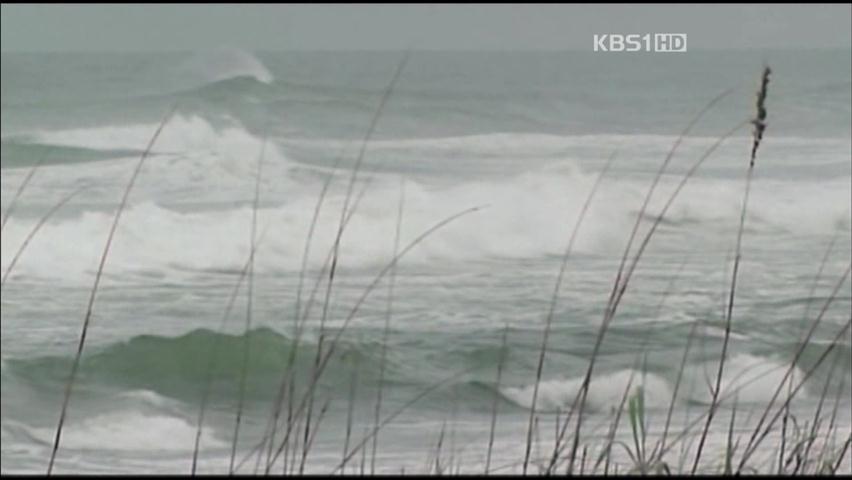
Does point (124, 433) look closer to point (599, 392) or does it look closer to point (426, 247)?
point (426, 247)

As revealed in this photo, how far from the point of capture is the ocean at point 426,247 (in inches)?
153

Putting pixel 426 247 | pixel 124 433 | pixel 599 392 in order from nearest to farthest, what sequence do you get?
pixel 599 392, pixel 124 433, pixel 426 247

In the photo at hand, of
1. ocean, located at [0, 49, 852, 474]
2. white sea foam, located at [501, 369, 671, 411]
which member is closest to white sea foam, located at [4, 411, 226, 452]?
ocean, located at [0, 49, 852, 474]

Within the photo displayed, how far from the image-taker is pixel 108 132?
543 cm

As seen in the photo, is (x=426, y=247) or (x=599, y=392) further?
(x=426, y=247)

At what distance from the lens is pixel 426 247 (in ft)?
16.2

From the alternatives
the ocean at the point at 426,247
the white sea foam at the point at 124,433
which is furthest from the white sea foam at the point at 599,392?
the white sea foam at the point at 124,433

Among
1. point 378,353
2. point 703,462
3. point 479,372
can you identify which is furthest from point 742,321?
point 703,462

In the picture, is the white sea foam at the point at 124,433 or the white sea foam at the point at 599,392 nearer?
the white sea foam at the point at 599,392

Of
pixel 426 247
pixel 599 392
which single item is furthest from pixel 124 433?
pixel 599 392

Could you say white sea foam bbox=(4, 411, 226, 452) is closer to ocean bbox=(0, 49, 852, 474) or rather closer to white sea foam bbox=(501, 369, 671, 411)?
ocean bbox=(0, 49, 852, 474)

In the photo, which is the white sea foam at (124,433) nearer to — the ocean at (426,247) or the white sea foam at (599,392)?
the ocean at (426,247)

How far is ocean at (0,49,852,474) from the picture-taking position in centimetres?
388

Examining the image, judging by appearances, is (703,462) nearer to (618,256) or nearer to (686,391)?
(686,391)
